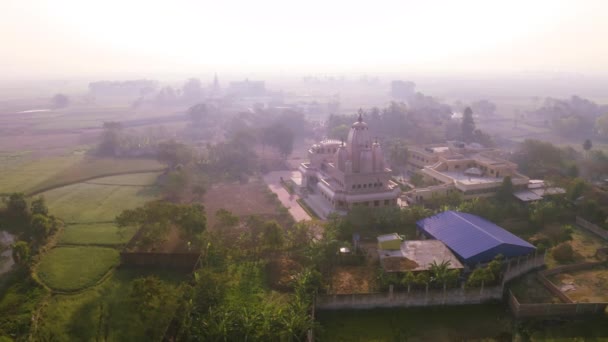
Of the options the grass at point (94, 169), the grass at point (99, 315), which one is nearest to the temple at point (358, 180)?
the grass at point (99, 315)

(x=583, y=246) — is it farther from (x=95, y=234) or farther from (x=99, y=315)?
(x=95, y=234)

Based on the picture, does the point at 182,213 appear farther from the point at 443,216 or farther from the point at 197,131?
the point at 197,131

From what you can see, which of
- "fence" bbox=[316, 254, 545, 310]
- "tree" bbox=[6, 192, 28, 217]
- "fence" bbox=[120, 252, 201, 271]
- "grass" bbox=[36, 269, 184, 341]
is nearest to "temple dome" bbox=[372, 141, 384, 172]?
"fence" bbox=[316, 254, 545, 310]

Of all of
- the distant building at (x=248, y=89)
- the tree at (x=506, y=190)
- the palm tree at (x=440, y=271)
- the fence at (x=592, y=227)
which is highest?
the distant building at (x=248, y=89)

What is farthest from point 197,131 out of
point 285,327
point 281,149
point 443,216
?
point 285,327

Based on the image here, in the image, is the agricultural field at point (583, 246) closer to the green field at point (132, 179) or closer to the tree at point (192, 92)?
the green field at point (132, 179)
